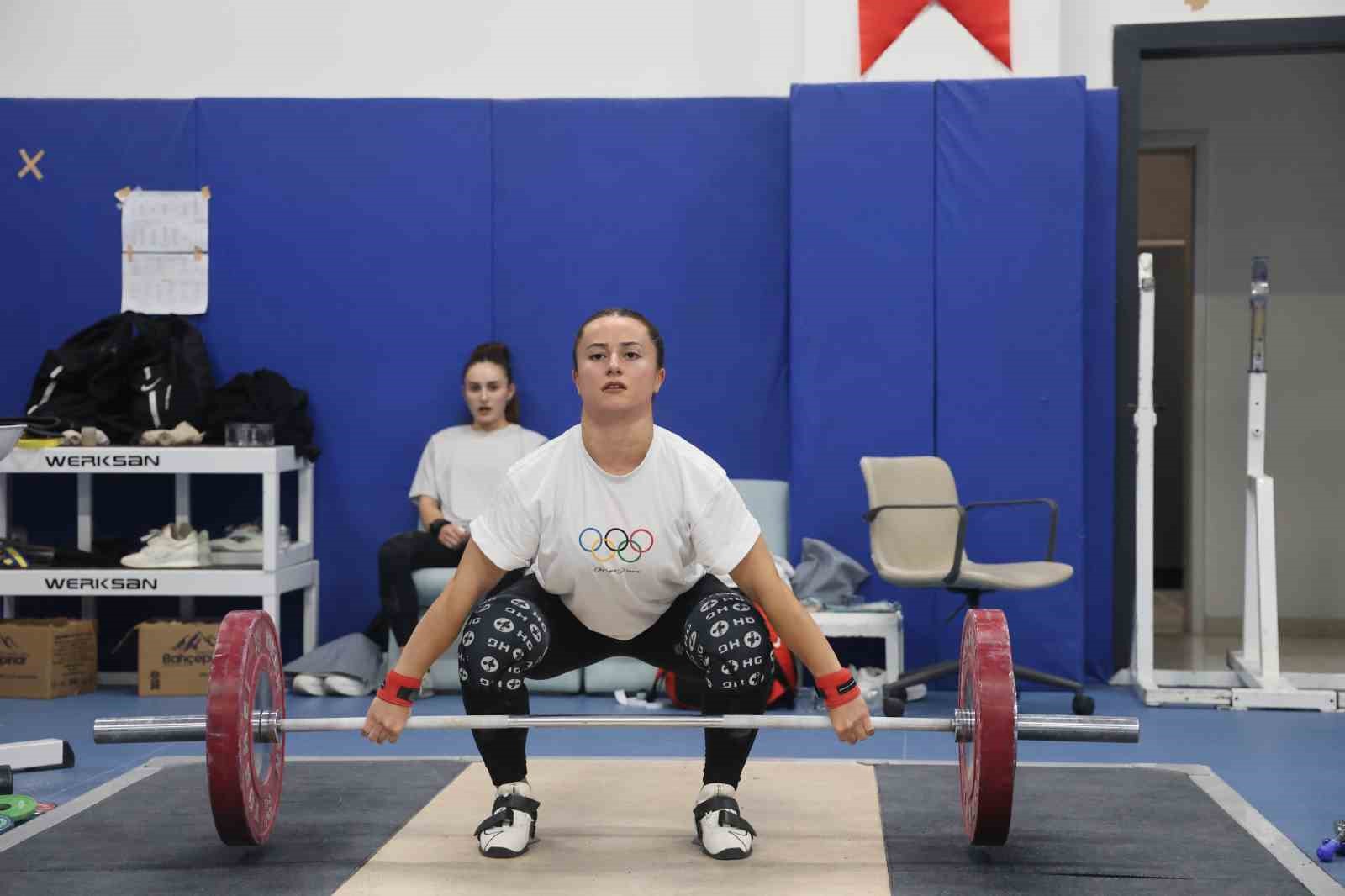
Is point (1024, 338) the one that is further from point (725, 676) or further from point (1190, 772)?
point (725, 676)

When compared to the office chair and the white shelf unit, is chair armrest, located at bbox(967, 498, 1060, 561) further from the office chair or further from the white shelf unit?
the white shelf unit

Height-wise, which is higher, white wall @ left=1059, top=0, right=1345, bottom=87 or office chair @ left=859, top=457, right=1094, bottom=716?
white wall @ left=1059, top=0, right=1345, bottom=87

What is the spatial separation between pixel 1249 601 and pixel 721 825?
9.63 ft

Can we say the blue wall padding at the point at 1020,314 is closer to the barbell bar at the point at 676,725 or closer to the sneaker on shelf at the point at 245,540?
the barbell bar at the point at 676,725

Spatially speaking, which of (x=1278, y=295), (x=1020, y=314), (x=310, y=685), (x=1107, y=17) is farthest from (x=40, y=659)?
(x=1278, y=295)

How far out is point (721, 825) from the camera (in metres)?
2.83

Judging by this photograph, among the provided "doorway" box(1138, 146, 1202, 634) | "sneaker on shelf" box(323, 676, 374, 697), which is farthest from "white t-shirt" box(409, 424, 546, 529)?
"doorway" box(1138, 146, 1202, 634)

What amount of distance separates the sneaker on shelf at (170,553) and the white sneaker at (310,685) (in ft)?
1.89

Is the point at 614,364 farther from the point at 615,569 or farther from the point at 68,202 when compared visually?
the point at 68,202

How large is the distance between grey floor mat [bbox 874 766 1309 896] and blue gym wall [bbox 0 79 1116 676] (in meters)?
1.68

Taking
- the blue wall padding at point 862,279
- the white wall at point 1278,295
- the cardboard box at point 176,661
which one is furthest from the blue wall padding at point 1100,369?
the cardboard box at point 176,661

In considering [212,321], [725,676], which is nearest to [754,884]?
[725,676]

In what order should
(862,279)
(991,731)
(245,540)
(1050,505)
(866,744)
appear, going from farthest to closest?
(245,540)
(862,279)
(1050,505)
(866,744)
(991,731)

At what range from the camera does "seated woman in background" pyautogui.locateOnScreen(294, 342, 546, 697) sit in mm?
4930
